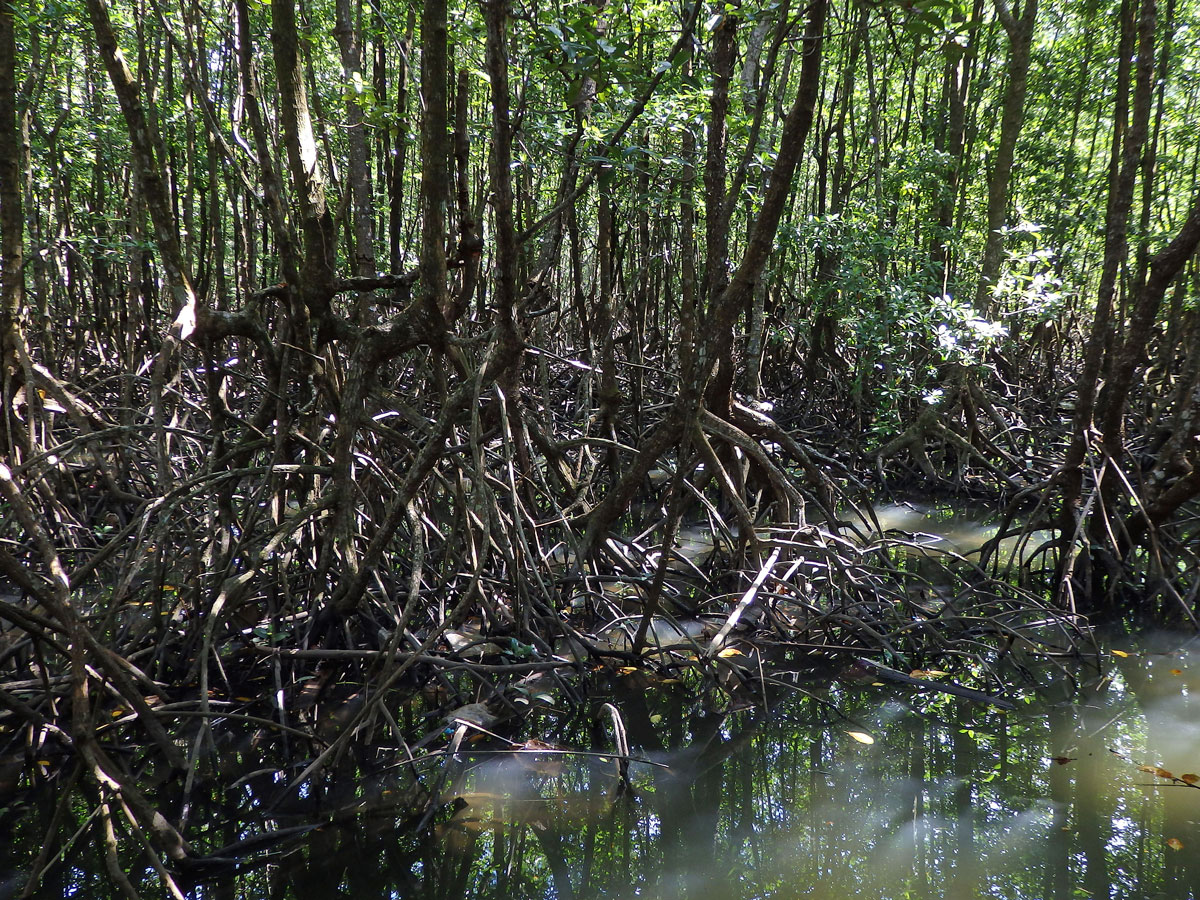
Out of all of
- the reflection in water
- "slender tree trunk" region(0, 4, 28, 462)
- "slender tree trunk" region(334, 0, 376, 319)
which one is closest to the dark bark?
the reflection in water

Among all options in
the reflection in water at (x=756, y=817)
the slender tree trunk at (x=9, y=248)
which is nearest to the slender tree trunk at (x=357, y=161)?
the slender tree trunk at (x=9, y=248)

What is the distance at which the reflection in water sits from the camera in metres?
2.44

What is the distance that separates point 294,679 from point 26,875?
41.8 inches

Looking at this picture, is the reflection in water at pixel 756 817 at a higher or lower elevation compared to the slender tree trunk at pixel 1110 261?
lower

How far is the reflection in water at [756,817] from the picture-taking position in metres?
2.44

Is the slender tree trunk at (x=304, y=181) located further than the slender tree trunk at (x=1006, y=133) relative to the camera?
No

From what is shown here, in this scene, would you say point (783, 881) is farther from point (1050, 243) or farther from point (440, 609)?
point (1050, 243)

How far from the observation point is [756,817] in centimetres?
281

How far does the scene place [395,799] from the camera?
2.77m

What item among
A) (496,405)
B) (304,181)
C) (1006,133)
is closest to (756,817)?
(496,405)

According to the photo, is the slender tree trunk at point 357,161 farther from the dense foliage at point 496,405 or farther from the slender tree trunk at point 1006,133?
the slender tree trunk at point 1006,133

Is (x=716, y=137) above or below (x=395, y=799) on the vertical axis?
above

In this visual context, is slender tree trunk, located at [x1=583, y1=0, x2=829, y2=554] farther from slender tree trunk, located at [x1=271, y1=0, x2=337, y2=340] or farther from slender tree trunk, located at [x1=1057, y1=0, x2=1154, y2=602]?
slender tree trunk, located at [x1=1057, y1=0, x2=1154, y2=602]

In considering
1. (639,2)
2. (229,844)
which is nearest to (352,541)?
(229,844)
